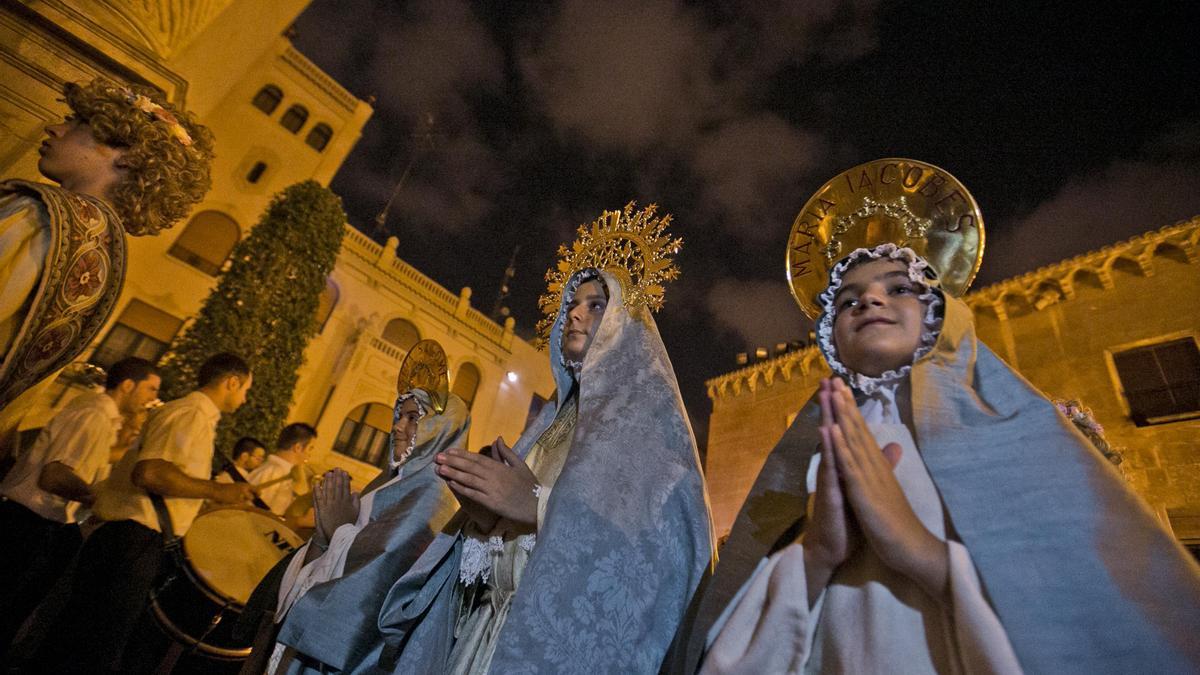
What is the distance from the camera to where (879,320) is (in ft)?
4.89

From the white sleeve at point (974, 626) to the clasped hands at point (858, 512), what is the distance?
3 centimetres

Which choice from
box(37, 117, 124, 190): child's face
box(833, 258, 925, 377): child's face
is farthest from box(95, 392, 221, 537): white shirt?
box(833, 258, 925, 377): child's face

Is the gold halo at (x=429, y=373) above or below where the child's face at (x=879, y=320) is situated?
above

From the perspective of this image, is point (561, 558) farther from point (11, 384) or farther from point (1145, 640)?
point (11, 384)

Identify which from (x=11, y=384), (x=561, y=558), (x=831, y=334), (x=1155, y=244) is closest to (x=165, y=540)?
(x=11, y=384)

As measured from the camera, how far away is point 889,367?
1.46m

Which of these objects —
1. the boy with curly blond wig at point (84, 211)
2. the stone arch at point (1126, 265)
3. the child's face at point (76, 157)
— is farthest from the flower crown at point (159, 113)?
the stone arch at point (1126, 265)

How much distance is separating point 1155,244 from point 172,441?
15.2 meters

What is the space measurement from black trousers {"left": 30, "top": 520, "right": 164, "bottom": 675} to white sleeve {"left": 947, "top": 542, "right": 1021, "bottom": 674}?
4970 mm

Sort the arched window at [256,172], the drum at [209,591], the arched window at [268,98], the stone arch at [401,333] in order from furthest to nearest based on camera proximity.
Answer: the stone arch at [401,333]
the arched window at [268,98]
the arched window at [256,172]
the drum at [209,591]

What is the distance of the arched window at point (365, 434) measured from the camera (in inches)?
666

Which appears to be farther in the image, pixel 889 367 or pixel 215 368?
pixel 215 368

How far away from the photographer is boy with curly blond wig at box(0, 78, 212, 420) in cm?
219

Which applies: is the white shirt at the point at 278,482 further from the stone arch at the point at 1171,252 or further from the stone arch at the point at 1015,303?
the stone arch at the point at 1171,252
